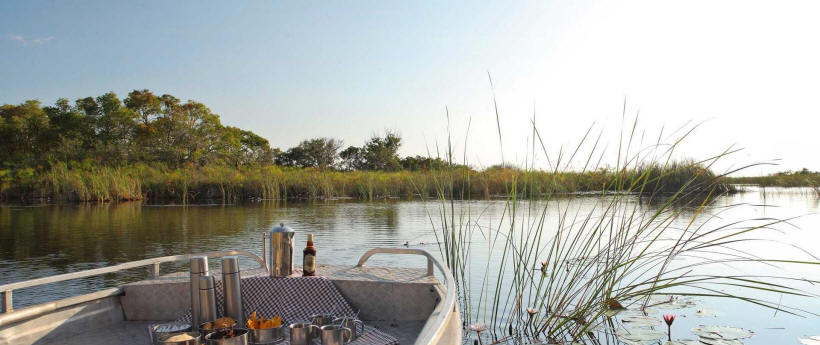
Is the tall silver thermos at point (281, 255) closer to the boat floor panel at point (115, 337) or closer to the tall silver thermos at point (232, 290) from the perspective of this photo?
the tall silver thermos at point (232, 290)

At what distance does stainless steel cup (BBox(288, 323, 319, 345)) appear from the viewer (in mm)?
2008

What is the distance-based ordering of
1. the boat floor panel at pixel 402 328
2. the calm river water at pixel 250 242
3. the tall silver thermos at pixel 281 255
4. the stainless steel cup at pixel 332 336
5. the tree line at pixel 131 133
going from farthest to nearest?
the tree line at pixel 131 133 < the calm river water at pixel 250 242 < the tall silver thermos at pixel 281 255 < the boat floor panel at pixel 402 328 < the stainless steel cup at pixel 332 336

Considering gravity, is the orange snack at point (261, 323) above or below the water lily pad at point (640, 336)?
above

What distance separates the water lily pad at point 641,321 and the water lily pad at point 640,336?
7 centimetres

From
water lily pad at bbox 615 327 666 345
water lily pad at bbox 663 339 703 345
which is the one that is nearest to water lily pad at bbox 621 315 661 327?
water lily pad at bbox 615 327 666 345

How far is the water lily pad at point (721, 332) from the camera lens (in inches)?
111

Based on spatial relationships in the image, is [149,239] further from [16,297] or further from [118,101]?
[118,101]

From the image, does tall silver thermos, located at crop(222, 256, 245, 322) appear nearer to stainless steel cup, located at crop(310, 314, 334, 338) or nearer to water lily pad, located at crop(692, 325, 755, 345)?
stainless steel cup, located at crop(310, 314, 334, 338)

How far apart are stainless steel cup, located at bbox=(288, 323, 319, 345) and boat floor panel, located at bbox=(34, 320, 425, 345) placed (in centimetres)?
39

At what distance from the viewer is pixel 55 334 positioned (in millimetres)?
2082

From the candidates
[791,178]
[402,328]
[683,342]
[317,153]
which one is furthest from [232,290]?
[317,153]

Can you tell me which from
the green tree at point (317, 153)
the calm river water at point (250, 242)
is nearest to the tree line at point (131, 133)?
the green tree at point (317, 153)

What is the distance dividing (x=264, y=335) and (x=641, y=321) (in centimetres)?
223

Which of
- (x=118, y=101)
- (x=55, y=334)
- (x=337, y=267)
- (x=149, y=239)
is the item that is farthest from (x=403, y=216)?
(x=118, y=101)
